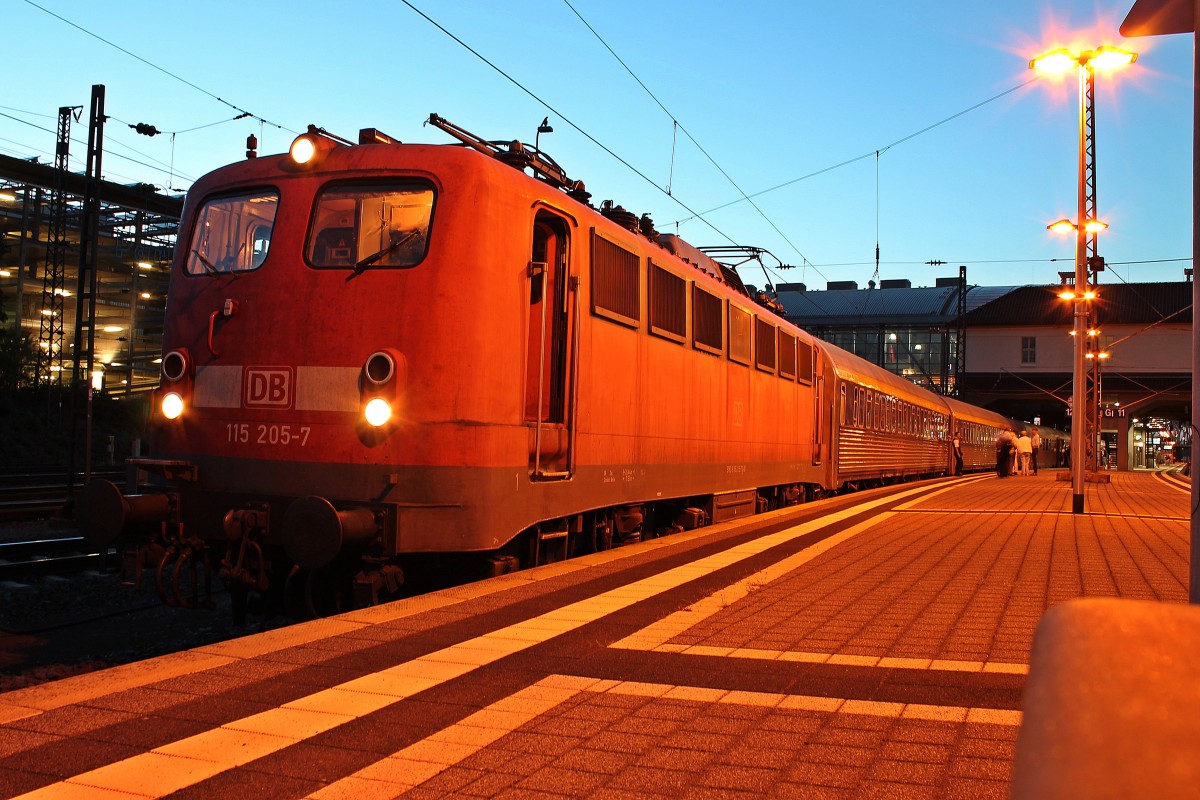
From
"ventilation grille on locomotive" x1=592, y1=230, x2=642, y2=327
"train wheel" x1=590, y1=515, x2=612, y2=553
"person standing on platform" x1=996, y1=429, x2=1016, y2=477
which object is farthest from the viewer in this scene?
"person standing on platform" x1=996, y1=429, x2=1016, y2=477

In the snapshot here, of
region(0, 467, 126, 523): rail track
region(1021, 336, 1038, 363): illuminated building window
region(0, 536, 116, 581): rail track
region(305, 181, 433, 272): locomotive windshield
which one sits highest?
region(1021, 336, 1038, 363): illuminated building window

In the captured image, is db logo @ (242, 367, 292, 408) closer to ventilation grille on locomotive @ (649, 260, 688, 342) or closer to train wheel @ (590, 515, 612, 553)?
train wheel @ (590, 515, 612, 553)

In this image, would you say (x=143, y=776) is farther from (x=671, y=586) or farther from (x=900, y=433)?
(x=900, y=433)

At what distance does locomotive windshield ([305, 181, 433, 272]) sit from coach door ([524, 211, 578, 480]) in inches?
37.1

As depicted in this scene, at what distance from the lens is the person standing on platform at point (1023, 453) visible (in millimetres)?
37378

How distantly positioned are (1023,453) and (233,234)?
37238 mm

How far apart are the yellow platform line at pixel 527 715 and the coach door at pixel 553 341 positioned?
3.26 metres

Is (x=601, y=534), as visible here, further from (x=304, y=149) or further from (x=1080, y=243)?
(x=1080, y=243)

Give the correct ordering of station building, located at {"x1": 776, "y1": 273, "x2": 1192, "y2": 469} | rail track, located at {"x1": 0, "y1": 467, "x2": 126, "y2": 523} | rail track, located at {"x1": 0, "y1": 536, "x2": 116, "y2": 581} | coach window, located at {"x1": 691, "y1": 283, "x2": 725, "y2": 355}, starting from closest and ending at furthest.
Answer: rail track, located at {"x1": 0, "y1": 536, "x2": 116, "y2": 581}
coach window, located at {"x1": 691, "y1": 283, "x2": 725, "y2": 355}
rail track, located at {"x1": 0, "y1": 467, "x2": 126, "y2": 523}
station building, located at {"x1": 776, "y1": 273, "x2": 1192, "y2": 469}

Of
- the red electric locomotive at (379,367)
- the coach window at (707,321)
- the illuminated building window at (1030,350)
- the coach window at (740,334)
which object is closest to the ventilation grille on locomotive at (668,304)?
the coach window at (707,321)

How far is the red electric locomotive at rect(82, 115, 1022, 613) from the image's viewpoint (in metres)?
6.54

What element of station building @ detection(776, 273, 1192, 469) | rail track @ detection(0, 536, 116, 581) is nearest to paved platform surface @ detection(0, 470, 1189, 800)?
rail track @ detection(0, 536, 116, 581)

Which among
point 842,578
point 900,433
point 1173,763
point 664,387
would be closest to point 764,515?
point 664,387

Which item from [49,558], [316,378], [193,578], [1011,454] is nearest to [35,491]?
[49,558]
